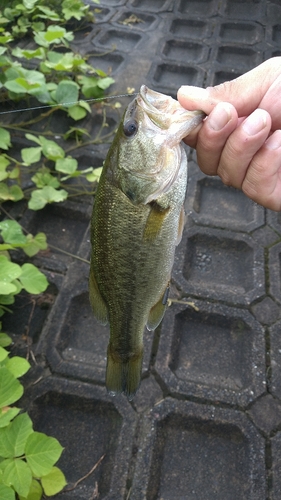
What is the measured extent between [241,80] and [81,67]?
249 cm

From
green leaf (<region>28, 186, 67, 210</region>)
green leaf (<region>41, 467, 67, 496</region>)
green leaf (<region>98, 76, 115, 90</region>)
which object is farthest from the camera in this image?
green leaf (<region>98, 76, 115, 90</region>)

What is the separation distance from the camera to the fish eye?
1.46m

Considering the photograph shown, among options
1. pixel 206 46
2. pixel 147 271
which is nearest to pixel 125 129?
pixel 147 271

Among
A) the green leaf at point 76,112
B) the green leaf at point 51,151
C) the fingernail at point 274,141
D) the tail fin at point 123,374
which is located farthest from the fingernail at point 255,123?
the green leaf at point 76,112

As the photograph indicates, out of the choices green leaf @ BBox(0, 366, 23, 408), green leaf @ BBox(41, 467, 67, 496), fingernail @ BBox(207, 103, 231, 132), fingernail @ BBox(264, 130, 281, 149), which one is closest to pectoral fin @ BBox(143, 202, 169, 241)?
fingernail @ BBox(207, 103, 231, 132)

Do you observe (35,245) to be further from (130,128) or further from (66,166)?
(130,128)

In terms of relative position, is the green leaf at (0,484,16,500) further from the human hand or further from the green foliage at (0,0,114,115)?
the green foliage at (0,0,114,115)

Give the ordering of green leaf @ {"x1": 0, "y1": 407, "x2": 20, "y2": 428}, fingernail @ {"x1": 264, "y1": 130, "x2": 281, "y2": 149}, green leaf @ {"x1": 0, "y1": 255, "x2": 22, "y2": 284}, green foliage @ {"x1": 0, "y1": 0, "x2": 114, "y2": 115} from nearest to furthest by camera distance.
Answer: fingernail @ {"x1": 264, "y1": 130, "x2": 281, "y2": 149} → green leaf @ {"x1": 0, "y1": 407, "x2": 20, "y2": 428} → green leaf @ {"x1": 0, "y1": 255, "x2": 22, "y2": 284} → green foliage @ {"x1": 0, "y1": 0, "x2": 114, "y2": 115}

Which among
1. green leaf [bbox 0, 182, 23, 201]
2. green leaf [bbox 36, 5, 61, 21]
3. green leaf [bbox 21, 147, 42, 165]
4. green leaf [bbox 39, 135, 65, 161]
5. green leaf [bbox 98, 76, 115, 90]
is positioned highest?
green leaf [bbox 36, 5, 61, 21]

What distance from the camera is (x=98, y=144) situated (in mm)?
3398

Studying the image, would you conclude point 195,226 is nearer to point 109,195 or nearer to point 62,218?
point 62,218

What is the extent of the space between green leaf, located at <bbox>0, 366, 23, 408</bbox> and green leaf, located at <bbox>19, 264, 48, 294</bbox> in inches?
22.9

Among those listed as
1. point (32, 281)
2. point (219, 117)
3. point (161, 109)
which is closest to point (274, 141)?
point (219, 117)

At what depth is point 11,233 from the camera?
7.95 ft
